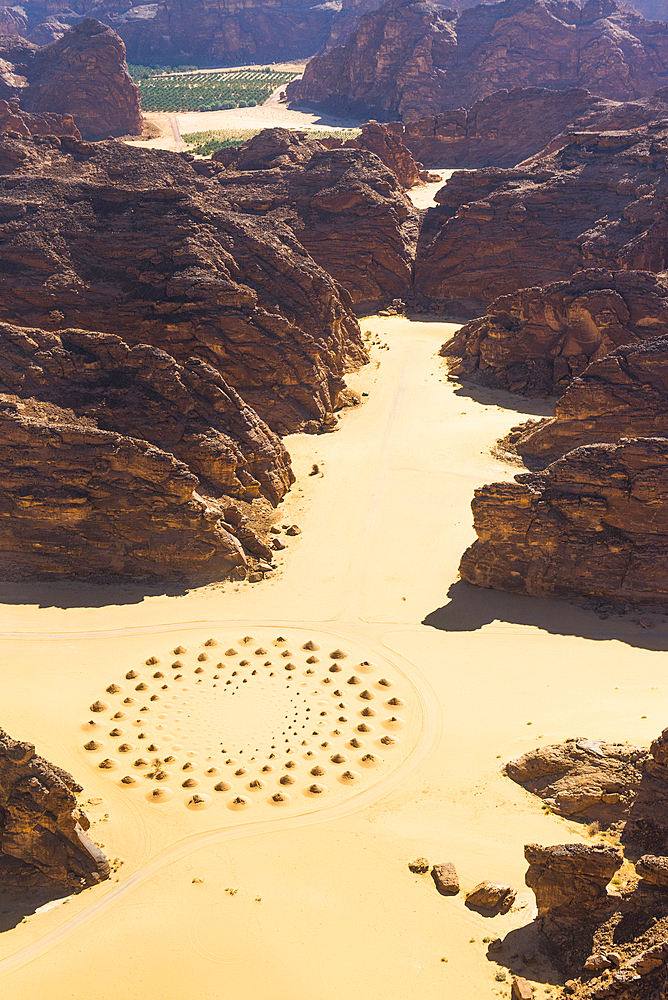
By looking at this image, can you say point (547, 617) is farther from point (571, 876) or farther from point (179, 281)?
point (179, 281)

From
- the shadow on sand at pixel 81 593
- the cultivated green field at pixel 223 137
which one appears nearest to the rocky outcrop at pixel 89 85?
the cultivated green field at pixel 223 137

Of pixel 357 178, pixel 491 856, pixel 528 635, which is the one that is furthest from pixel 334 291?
pixel 491 856

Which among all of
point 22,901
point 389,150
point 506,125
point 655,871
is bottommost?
point 22,901

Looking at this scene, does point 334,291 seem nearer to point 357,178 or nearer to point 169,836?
point 357,178

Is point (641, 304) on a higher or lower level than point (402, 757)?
higher

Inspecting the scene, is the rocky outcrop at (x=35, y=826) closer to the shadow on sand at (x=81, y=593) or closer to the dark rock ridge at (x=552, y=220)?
the shadow on sand at (x=81, y=593)

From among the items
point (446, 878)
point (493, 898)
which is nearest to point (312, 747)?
point (446, 878)

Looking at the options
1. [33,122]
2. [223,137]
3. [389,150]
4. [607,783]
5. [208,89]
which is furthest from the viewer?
[208,89]

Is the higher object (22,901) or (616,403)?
(616,403)
